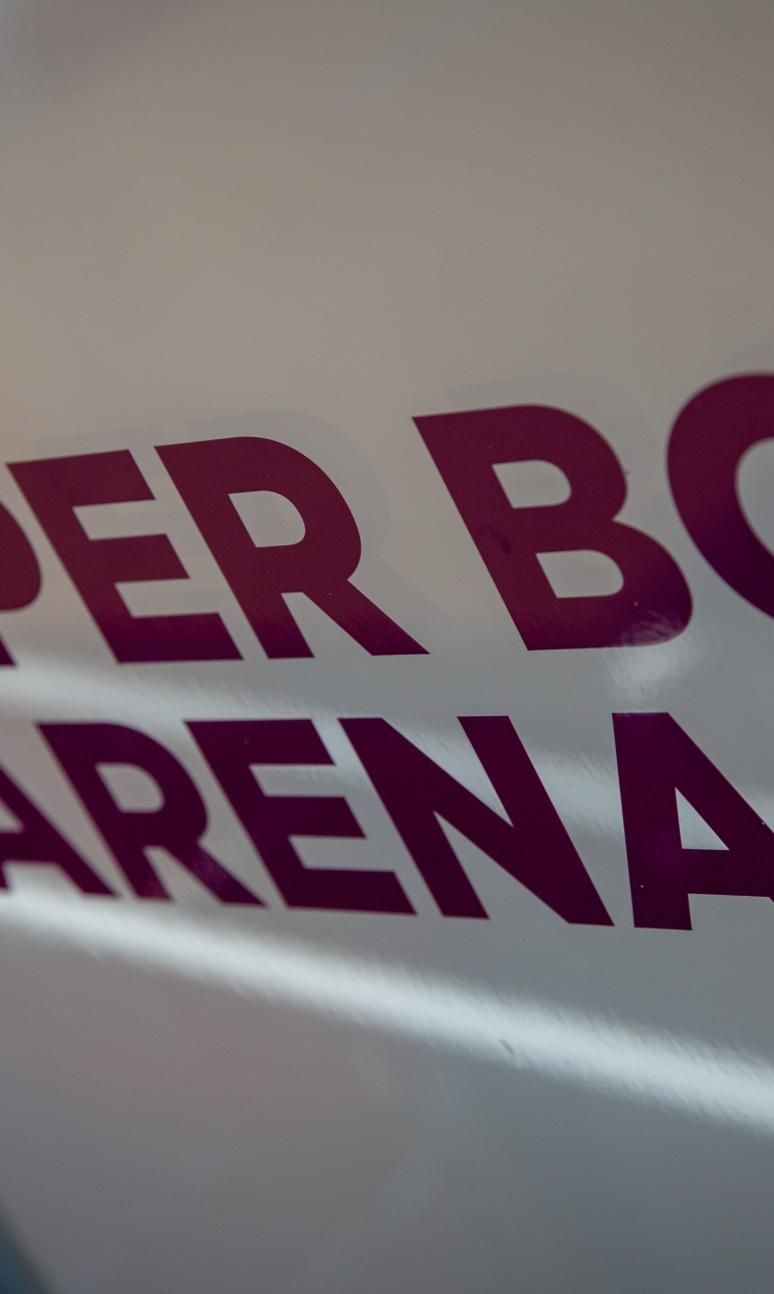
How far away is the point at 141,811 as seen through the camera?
1.02m

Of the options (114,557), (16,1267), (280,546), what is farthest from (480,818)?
(16,1267)

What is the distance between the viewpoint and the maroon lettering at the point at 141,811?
1.00m

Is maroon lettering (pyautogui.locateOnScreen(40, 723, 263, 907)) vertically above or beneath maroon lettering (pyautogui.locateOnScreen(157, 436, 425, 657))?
beneath

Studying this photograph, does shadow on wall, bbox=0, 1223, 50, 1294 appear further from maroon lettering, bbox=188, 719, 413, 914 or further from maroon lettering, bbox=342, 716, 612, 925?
maroon lettering, bbox=342, 716, 612, 925

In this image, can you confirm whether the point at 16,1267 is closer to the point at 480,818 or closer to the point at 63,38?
the point at 480,818

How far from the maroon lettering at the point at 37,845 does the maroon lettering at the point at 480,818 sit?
310 millimetres

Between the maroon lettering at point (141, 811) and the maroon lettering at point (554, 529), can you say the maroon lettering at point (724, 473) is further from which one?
the maroon lettering at point (141, 811)

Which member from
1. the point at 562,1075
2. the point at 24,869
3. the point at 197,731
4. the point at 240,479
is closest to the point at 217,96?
the point at 240,479

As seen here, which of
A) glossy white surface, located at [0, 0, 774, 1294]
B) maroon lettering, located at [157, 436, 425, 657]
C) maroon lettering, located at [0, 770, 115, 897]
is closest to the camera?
glossy white surface, located at [0, 0, 774, 1294]

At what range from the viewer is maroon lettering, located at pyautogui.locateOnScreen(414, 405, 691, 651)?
0.84 metres

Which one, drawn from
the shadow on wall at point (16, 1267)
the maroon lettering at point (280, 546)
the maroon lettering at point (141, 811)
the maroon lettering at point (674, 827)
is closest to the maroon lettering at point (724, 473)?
the maroon lettering at point (674, 827)

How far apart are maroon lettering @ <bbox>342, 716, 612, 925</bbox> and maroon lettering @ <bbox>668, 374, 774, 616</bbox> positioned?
22 centimetres

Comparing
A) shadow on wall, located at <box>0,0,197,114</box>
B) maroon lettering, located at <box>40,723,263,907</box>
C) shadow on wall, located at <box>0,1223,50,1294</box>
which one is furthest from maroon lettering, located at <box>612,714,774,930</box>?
shadow on wall, located at <box>0,1223,50,1294</box>

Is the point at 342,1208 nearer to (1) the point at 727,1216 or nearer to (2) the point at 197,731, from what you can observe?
(1) the point at 727,1216
